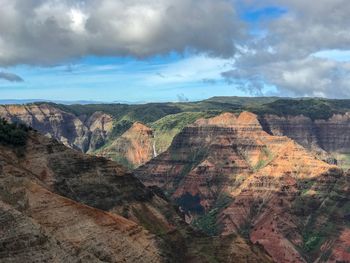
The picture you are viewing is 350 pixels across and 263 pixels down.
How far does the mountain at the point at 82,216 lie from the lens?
297 feet

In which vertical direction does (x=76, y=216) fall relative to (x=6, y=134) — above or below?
below

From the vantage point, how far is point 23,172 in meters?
125

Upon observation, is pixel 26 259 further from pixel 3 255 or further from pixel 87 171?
pixel 87 171

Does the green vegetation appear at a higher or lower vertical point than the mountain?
higher

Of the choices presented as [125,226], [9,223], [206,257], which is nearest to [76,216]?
[125,226]

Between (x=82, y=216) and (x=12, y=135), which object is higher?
(x=12, y=135)

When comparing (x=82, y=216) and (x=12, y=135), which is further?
(x=12, y=135)

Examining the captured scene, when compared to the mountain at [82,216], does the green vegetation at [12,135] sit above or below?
above

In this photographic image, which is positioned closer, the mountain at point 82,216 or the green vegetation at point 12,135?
the mountain at point 82,216

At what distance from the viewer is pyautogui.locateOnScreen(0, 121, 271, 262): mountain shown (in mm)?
90562

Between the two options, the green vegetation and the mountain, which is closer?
the mountain

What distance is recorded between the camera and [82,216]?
114312 mm

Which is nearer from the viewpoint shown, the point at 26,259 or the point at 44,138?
the point at 26,259

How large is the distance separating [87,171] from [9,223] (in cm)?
6665
